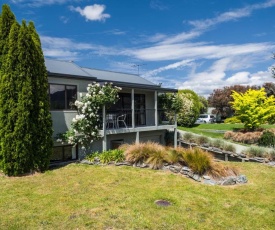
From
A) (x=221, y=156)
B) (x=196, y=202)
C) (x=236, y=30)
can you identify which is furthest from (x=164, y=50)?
(x=196, y=202)

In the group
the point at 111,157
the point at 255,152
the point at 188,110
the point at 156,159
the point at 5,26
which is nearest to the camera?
the point at 5,26

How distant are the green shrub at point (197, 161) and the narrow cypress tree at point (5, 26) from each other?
881 centimetres

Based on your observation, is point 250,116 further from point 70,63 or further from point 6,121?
point 6,121

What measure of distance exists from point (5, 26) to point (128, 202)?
29.0ft

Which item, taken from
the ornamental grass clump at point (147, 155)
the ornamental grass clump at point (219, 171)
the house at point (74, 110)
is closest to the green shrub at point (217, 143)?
the house at point (74, 110)

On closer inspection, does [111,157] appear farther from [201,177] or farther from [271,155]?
[271,155]

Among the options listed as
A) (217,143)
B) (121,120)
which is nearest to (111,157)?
(121,120)

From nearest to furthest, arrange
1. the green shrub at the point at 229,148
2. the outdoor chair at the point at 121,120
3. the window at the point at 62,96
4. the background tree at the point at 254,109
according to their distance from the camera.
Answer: the window at the point at 62,96 → the outdoor chair at the point at 121,120 → the green shrub at the point at 229,148 → the background tree at the point at 254,109

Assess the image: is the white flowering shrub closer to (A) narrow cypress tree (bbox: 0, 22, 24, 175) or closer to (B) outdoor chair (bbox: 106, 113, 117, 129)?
(B) outdoor chair (bbox: 106, 113, 117, 129)

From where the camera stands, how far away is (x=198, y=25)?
17188 mm

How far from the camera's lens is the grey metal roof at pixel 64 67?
1313 cm

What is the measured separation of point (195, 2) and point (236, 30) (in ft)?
15.3

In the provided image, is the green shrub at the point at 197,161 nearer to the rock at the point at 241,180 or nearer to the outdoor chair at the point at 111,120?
the rock at the point at 241,180

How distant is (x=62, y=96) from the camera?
40.5ft
